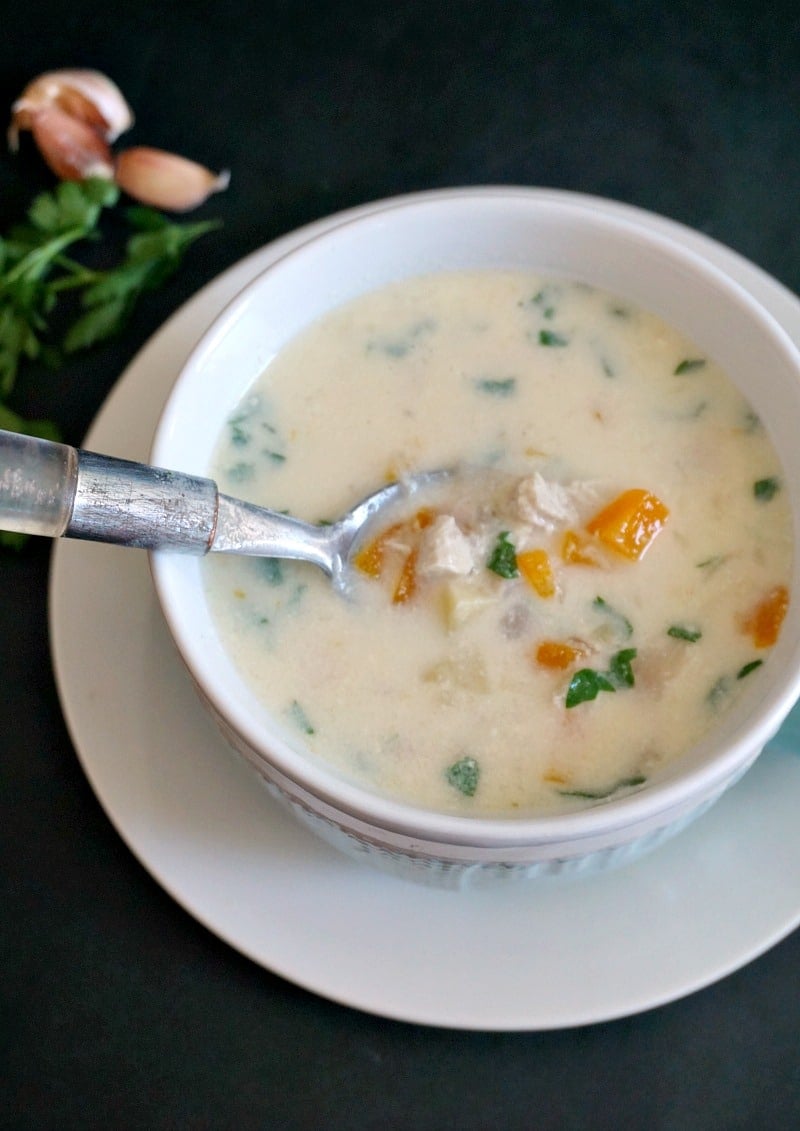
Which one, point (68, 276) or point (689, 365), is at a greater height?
point (689, 365)

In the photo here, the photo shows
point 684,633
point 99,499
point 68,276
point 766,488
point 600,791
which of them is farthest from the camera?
point 68,276

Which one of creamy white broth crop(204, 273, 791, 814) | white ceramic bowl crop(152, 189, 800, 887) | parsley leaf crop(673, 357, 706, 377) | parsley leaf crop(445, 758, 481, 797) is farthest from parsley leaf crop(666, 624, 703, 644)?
parsley leaf crop(673, 357, 706, 377)

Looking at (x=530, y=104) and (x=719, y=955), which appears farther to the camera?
(x=530, y=104)

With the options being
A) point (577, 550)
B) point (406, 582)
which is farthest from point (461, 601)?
point (577, 550)

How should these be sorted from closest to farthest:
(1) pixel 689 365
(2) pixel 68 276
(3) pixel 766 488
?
(3) pixel 766 488
(1) pixel 689 365
(2) pixel 68 276

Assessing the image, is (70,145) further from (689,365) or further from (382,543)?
(689,365)

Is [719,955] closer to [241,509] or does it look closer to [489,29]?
[241,509]

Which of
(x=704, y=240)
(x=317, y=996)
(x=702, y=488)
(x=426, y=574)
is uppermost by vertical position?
(x=704, y=240)

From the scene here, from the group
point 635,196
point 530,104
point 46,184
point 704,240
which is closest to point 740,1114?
point 704,240
